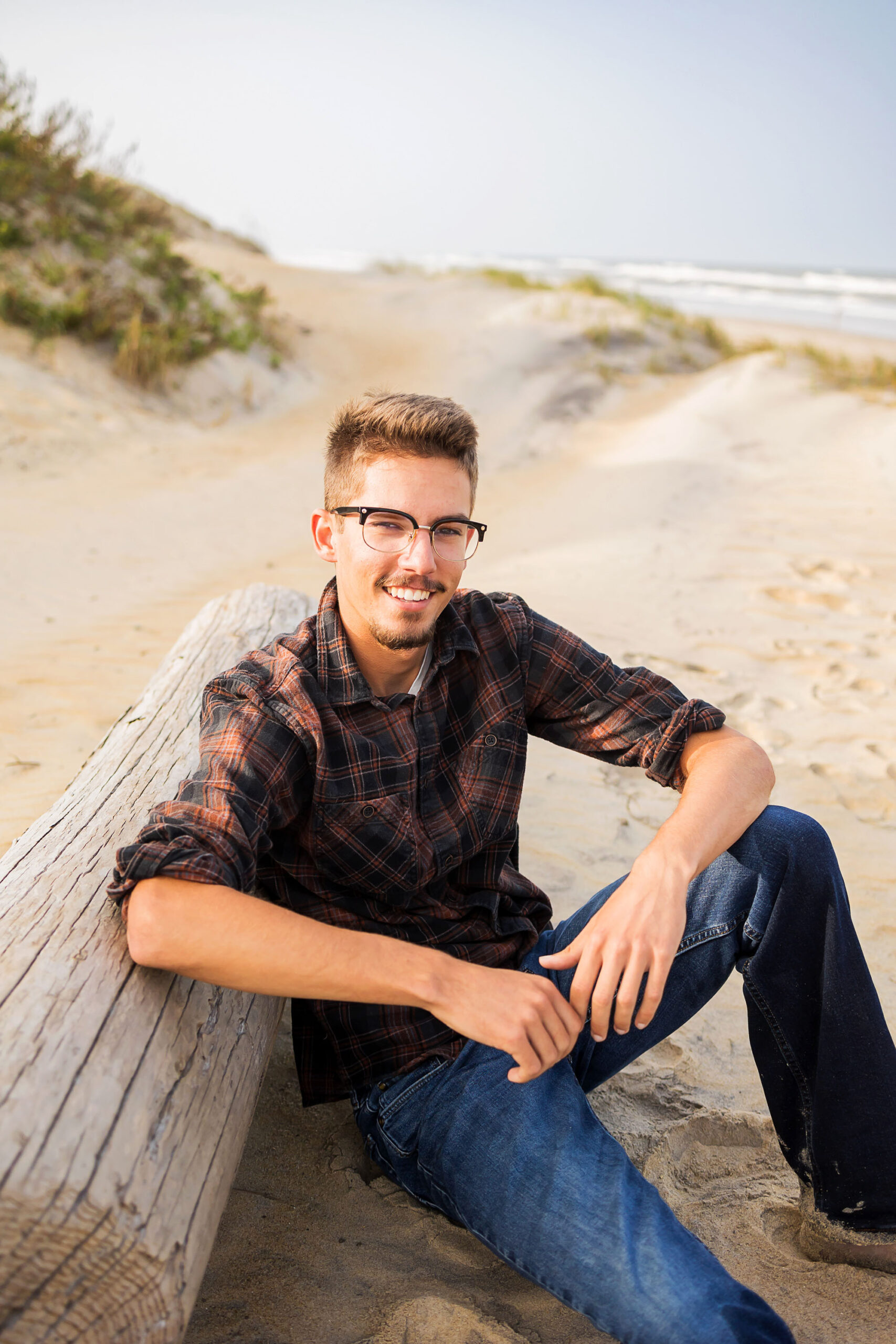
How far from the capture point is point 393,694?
205 centimetres

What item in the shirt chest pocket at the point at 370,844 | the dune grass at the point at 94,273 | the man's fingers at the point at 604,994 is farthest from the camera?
the dune grass at the point at 94,273

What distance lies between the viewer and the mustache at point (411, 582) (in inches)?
79.4

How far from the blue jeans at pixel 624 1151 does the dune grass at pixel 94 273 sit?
31.7ft

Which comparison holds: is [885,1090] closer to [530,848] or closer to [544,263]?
[530,848]

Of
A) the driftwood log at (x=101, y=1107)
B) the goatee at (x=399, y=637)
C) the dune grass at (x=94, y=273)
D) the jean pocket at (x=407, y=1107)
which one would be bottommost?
the jean pocket at (x=407, y=1107)

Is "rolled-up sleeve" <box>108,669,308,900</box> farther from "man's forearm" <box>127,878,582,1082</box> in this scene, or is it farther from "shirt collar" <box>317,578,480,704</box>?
"shirt collar" <box>317,578,480,704</box>

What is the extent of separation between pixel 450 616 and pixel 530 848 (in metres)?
1.59

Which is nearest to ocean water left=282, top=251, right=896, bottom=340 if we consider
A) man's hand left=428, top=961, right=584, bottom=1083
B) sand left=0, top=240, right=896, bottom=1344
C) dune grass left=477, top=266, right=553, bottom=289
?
dune grass left=477, top=266, right=553, bottom=289

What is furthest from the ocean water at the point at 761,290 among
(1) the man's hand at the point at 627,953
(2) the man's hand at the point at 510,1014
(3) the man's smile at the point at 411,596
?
(2) the man's hand at the point at 510,1014

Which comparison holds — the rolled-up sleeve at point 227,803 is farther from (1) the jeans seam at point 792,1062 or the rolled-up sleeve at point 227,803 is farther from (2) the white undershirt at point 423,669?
(1) the jeans seam at point 792,1062

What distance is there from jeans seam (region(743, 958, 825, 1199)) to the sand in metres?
0.21

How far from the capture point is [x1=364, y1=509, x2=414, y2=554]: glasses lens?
6.72 ft

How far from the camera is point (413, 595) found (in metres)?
2.02

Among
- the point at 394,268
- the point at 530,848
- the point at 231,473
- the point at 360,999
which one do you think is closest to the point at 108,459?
the point at 231,473
